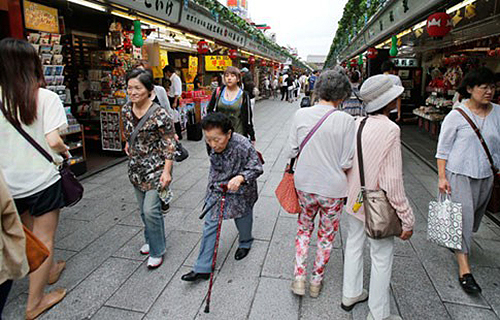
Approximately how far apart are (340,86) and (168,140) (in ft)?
4.96

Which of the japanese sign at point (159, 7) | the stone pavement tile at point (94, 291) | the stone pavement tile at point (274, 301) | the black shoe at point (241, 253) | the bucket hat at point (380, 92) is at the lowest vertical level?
the stone pavement tile at point (94, 291)

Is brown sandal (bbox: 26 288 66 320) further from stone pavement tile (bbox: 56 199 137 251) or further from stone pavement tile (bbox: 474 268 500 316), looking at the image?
stone pavement tile (bbox: 474 268 500 316)

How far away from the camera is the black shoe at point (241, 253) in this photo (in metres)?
3.12

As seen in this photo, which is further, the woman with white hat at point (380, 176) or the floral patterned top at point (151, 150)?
the floral patterned top at point (151, 150)

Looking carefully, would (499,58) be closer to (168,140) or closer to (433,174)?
(433,174)

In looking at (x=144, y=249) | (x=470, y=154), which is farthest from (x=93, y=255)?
(x=470, y=154)

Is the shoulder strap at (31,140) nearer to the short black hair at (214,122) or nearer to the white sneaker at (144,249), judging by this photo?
the short black hair at (214,122)

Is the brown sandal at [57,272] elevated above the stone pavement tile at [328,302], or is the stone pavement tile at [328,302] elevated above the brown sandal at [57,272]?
the stone pavement tile at [328,302]

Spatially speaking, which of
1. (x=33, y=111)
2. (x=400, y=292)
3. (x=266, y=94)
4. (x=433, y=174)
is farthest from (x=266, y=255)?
(x=266, y=94)

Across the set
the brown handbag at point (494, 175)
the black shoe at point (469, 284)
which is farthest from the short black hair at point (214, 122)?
the black shoe at point (469, 284)

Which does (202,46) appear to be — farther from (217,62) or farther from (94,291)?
(94,291)

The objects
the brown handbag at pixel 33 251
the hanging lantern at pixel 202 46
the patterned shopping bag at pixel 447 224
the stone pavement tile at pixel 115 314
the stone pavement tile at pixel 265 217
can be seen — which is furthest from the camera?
the hanging lantern at pixel 202 46

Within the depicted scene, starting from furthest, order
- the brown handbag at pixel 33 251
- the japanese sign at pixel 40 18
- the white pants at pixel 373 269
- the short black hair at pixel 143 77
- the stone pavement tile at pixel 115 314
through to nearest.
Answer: the japanese sign at pixel 40 18, the short black hair at pixel 143 77, the stone pavement tile at pixel 115 314, the white pants at pixel 373 269, the brown handbag at pixel 33 251

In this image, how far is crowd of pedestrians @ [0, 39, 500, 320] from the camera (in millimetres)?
2094
